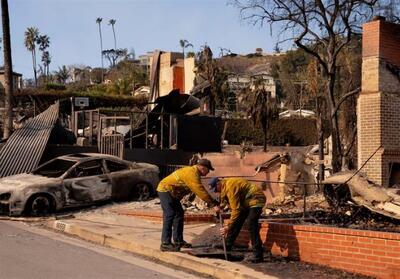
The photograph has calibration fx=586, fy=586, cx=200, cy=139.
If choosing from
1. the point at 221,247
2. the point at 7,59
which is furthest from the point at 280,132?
the point at 221,247

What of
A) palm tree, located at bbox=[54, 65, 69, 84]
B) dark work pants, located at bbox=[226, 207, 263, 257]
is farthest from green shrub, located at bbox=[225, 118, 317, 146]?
palm tree, located at bbox=[54, 65, 69, 84]

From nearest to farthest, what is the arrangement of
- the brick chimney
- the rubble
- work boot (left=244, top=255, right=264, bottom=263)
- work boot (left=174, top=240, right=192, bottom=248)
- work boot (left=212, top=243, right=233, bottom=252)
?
work boot (left=244, top=255, right=264, bottom=263), work boot (left=212, top=243, right=233, bottom=252), the rubble, work boot (left=174, top=240, right=192, bottom=248), the brick chimney

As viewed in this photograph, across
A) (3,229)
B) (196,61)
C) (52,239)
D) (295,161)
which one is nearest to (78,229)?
(52,239)

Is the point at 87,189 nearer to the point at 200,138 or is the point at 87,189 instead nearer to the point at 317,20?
the point at 200,138

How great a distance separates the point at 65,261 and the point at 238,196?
287 centimetres

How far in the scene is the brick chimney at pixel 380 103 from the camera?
12961 mm

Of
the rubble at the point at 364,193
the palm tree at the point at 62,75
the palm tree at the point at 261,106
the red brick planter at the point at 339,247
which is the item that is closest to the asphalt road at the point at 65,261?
the red brick planter at the point at 339,247

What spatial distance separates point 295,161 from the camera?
50.4ft

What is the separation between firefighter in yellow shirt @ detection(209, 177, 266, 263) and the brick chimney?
5.03m

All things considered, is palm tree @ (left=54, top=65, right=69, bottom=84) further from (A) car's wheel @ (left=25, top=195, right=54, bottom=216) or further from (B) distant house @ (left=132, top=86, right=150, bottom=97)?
(A) car's wheel @ (left=25, top=195, right=54, bottom=216)

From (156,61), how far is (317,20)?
2154 centimetres

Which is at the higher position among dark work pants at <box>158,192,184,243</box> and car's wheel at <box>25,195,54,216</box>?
dark work pants at <box>158,192,184,243</box>

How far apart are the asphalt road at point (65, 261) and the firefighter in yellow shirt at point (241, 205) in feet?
3.40

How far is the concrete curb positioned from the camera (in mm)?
8023
